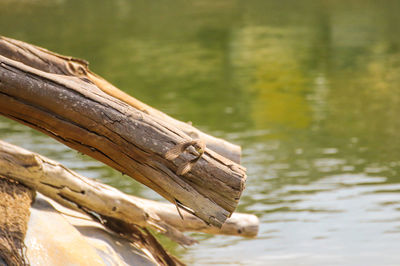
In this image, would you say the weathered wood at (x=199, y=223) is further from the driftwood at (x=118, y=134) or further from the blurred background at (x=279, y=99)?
the driftwood at (x=118, y=134)

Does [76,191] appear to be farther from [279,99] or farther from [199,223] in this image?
[279,99]

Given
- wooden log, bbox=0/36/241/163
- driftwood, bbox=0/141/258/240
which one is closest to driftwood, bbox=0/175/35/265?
driftwood, bbox=0/141/258/240

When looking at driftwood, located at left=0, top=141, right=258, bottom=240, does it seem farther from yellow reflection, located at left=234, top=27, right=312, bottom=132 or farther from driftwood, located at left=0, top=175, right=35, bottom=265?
yellow reflection, located at left=234, top=27, right=312, bottom=132

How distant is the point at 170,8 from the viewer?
32.0 meters

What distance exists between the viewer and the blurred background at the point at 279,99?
7.91 m

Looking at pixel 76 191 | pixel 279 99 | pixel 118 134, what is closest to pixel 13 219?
pixel 118 134

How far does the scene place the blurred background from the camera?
791 cm

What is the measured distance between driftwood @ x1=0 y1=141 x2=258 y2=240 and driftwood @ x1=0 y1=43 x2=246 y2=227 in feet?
2.62

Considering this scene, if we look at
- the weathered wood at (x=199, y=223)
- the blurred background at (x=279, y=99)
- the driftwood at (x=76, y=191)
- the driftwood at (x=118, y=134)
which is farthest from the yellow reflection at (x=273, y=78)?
the driftwood at (x=118, y=134)

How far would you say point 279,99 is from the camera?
14.6m

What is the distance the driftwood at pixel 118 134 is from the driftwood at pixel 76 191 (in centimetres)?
80

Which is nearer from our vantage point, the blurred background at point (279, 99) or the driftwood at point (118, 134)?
the driftwood at point (118, 134)

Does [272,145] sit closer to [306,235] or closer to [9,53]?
[306,235]

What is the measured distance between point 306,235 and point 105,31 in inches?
797
